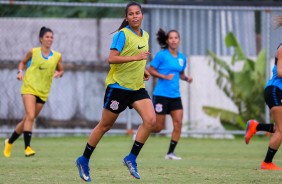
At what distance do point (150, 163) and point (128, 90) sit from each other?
10.0 ft

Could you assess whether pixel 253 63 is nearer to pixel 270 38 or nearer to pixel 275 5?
pixel 270 38

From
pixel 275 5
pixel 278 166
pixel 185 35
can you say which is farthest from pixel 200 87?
pixel 278 166

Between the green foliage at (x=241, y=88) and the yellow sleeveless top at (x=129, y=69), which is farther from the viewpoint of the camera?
the green foliage at (x=241, y=88)

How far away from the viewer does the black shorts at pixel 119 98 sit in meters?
9.68

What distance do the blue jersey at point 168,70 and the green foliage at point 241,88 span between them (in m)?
4.62

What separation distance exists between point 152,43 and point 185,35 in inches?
40.0

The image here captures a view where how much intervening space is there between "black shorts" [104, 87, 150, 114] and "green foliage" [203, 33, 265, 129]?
Result: 30.2ft

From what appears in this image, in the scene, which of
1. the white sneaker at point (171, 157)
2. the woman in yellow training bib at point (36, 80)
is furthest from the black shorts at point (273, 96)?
the woman in yellow training bib at point (36, 80)

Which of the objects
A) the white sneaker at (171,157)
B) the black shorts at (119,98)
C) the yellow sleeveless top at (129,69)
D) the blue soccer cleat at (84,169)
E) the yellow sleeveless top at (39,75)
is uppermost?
the yellow sleeveless top at (129,69)

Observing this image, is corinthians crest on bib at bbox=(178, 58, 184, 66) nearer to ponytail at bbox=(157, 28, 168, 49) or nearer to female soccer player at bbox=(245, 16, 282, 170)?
ponytail at bbox=(157, 28, 168, 49)

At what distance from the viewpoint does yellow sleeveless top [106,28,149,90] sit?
31.9 feet

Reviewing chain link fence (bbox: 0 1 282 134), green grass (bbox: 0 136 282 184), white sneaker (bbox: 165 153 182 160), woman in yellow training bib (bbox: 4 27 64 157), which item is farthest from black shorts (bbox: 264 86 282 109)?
chain link fence (bbox: 0 1 282 134)

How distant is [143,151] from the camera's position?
1512cm

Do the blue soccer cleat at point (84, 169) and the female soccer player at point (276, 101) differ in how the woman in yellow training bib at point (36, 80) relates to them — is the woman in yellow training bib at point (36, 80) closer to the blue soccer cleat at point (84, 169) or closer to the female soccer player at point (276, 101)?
the blue soccer cleat at point (84, 169)
